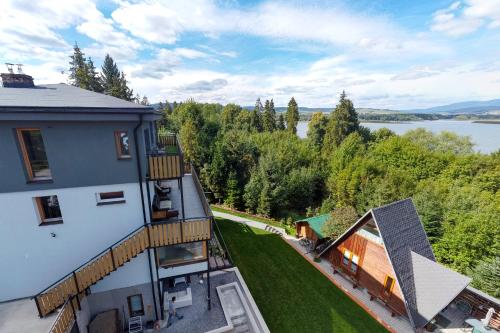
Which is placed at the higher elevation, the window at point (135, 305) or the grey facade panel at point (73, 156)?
the grey facade panel at point (73, 156)

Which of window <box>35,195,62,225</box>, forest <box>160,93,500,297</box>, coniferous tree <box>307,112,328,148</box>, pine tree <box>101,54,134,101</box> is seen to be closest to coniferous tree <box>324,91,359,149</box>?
forest <box>160,93,500,297</box>

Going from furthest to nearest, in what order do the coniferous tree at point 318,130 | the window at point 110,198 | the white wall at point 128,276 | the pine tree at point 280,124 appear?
the pine tree at point 280,124
the coniferous tree at point 318,130
the white wall at point 128,276
the window at point 110,198

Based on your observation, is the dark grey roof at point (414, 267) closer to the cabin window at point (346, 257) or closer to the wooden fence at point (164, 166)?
the cabin window at point (346, 257)

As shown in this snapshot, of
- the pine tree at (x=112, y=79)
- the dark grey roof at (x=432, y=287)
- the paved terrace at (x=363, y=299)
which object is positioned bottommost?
the paved terrace at (x=363, y=299)

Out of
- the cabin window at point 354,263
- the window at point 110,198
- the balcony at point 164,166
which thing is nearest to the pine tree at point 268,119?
the cabin window at point 354,263

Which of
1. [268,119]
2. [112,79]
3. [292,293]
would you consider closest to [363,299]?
[292,293]

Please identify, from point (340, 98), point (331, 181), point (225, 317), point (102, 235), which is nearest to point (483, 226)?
point (331, 181)

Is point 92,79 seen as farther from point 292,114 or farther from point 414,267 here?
point 414,267
